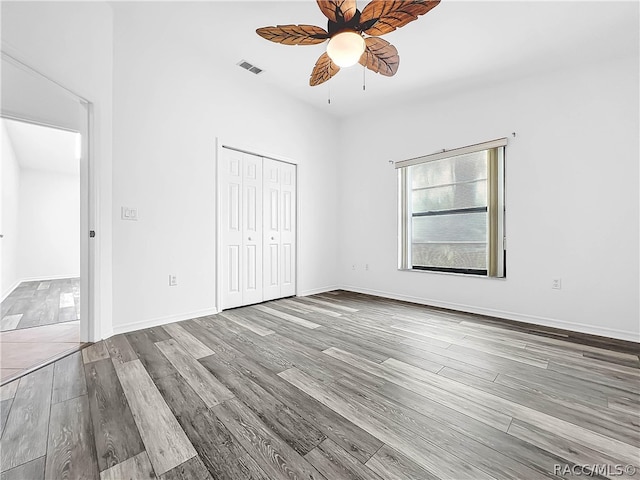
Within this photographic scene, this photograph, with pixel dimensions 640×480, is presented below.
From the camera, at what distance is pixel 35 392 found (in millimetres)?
1674

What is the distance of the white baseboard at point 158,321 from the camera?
271 centimetres

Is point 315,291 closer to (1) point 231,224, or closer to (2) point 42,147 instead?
(1) point 231,224

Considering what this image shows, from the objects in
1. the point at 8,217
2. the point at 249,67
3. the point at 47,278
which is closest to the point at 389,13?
the point at 249,67

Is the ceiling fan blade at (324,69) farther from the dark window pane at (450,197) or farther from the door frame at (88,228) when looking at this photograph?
the dark window pane at (450,197)

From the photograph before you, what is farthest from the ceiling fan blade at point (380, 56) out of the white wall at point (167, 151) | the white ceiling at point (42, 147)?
the white ceiling at point (42, 147)

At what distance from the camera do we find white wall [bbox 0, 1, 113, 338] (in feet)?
6.30

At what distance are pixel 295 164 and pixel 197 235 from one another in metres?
1.90

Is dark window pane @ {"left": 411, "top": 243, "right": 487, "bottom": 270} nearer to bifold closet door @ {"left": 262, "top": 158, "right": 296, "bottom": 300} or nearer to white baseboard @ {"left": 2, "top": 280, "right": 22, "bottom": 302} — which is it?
bifold closet door @ {"left": 262, "top": 158, "right": 296, "bottom": 300}

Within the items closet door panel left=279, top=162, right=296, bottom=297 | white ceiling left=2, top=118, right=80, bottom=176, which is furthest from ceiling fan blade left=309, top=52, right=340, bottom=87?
white ceiling left=2, top=118, right=80, bottom=176

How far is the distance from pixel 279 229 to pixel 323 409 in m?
2.96

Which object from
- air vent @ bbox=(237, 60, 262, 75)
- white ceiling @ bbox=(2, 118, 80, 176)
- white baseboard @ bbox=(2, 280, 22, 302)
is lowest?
white baseboard @ bbox=(2, 280, 22, 302)

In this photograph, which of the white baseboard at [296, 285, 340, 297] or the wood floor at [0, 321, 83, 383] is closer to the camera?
the wood floor at [0, 321, 83, 383]

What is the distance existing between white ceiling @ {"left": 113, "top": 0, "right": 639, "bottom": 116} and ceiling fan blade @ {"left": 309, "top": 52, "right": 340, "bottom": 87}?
0.40 metres

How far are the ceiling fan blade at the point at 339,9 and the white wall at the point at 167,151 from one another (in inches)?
51.4
